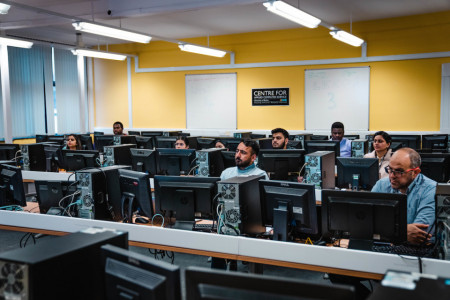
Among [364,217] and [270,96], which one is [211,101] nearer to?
[270,96]

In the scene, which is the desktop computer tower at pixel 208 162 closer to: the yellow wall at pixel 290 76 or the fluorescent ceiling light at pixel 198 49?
the fluorescent ceiling light at pixel 198 49

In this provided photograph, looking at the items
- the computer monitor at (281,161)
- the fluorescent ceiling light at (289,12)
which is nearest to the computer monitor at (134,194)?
the computer monitor at (281,161)

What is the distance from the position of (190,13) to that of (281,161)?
436cm

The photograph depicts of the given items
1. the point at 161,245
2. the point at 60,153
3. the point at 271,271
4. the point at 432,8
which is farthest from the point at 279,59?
the point at 161,245

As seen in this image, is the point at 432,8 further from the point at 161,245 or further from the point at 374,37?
the point at 161,245

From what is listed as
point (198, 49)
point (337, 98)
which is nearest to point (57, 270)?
point (198, 49)

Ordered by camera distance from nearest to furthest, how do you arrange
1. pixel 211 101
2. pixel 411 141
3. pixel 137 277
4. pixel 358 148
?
pixel 137 277
pixel 358 148
pixel 411 141
pixel 211 101

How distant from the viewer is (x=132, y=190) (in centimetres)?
341

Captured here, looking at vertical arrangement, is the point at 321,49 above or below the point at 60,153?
above

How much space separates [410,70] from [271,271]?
589cm

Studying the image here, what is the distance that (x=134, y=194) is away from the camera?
11.1ft

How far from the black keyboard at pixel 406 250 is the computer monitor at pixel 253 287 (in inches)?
66.2

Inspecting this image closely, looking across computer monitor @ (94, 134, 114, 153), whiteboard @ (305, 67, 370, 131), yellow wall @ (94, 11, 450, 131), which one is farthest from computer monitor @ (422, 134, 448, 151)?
computer monitor @ (94, 134, 114, 153)

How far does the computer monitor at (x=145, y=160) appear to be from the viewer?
4945 millimetres
